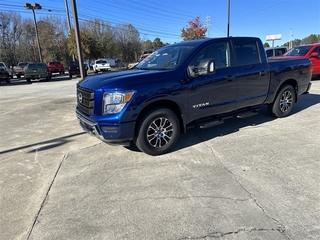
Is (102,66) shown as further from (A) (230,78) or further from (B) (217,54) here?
(A) (230,78)

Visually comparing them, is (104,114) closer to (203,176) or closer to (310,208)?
(203,176)

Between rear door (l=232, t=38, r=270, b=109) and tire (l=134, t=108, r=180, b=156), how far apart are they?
1708mm

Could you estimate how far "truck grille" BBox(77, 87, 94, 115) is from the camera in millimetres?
4004

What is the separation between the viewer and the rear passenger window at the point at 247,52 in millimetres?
5129

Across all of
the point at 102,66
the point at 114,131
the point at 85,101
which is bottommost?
the point at 114,131

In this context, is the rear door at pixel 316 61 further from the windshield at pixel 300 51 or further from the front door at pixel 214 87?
the front door at pixel 214 87

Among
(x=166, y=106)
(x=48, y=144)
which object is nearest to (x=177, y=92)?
(x=166, y=106)

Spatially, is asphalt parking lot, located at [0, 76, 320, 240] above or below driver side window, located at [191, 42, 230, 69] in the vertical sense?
below

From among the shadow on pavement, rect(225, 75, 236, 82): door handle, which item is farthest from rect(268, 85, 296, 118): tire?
the shadow on pavement

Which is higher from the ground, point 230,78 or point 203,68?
point 203,68

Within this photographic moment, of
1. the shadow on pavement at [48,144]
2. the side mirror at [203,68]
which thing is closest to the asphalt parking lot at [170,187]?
the shadow on pavement at [48,144]

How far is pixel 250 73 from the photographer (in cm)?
520

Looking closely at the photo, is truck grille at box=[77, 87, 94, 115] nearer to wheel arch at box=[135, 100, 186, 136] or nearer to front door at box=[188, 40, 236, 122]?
wheel arch at box=[135, 100, 186, 136]

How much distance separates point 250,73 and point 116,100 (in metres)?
3.02
